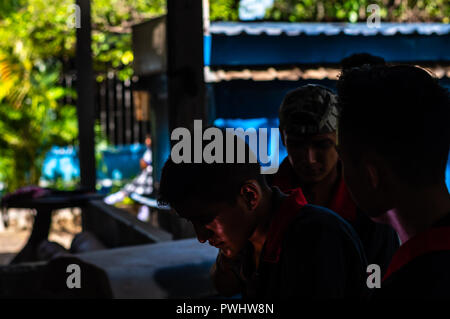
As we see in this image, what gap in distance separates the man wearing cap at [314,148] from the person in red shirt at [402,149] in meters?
0.61

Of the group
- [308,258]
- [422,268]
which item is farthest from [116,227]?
[422,268]

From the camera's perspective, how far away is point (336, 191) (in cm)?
180

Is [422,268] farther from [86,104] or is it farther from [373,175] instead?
[86,104]

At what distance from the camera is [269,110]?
27.1ft

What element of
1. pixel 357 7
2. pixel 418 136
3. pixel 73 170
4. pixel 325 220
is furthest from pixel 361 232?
pixel 73 170

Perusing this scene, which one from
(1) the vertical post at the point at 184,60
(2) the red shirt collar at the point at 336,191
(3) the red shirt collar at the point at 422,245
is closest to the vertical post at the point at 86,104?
(1) the vertical post at the point at 184,60

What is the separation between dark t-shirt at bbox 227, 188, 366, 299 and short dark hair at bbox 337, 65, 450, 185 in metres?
0.24

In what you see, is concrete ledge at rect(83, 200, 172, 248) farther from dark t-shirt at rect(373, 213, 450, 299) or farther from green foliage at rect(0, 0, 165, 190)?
green foliage at rect(0, 0, 165, 190)

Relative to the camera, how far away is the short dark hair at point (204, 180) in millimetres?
1296

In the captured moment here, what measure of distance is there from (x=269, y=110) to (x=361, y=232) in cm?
664

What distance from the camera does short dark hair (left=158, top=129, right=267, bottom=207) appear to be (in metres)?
1.30

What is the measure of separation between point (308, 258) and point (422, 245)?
29cm

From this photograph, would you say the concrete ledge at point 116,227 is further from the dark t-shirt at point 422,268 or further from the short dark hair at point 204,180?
the dark t-shirt at point 422,268

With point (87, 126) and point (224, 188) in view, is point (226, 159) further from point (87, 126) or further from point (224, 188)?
point (87, 126)
